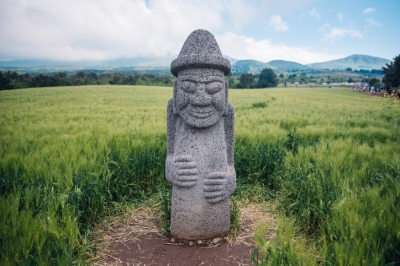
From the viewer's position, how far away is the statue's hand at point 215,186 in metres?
3.46

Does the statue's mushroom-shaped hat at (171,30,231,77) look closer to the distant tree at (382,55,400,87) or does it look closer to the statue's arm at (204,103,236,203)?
the statue's arm at (204,103,236,203)

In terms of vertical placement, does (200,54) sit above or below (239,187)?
above

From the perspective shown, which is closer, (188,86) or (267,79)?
(188,86)

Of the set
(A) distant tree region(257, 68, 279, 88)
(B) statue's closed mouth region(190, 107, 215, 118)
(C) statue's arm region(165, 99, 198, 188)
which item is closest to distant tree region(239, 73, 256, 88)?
(A) distant tree region(257, 68, 279, 88)

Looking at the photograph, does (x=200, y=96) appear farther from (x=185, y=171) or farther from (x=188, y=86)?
(x=185, y=171)

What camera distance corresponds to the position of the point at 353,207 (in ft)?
8.63

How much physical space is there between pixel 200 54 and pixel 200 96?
48cm

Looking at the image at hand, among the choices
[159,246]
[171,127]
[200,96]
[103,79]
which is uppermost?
[103,79]

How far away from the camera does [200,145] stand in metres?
3.51

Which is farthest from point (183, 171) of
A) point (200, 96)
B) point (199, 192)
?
point (200, 96)

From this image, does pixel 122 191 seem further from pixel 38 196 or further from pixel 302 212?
pixel 302 212

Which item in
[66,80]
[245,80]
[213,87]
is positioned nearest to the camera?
[213,87]

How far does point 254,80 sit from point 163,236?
74496 millimetres

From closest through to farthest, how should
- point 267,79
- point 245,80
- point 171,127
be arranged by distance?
point 171,127, point 245,80, point 267,79
